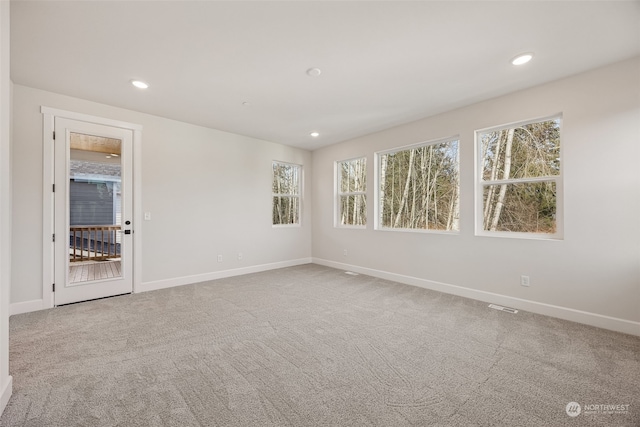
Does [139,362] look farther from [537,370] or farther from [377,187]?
[377,187]

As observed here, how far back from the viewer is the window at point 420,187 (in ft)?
13.0

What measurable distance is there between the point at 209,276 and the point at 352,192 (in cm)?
310

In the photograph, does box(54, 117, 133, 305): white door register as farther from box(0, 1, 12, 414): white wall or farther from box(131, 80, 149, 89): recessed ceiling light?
box(0, 1, 12, 414): white wall

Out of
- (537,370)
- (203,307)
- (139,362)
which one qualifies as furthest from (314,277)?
(537,370)

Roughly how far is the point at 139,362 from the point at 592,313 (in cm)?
431

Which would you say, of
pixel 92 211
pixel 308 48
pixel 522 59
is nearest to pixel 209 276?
pixel 92 211

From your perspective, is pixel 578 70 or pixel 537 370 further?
pixel 578 70

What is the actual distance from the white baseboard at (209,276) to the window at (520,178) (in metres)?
3.72

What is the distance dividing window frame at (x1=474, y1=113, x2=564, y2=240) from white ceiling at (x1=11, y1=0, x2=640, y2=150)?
1.46 feet

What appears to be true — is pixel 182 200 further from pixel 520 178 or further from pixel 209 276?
pixel 520 178

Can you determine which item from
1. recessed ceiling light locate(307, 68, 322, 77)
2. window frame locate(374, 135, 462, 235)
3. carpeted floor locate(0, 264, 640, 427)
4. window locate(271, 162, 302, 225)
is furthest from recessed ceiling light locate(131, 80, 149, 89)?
window frame locate(374, 135, 462, 235)

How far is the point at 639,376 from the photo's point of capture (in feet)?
6.26

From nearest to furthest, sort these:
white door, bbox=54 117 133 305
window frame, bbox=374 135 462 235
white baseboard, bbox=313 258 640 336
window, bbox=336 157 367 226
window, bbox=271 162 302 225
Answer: white baseboard, bbox=313 258 640 336 < white door, bbox=54 117 133 305 < window frame, bbox=374 135 462 235 < window, bbox=336 157 367 226 < window, bbox=271 162 302 225

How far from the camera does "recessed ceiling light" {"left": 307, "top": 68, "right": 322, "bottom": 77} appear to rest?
8.97 ft
